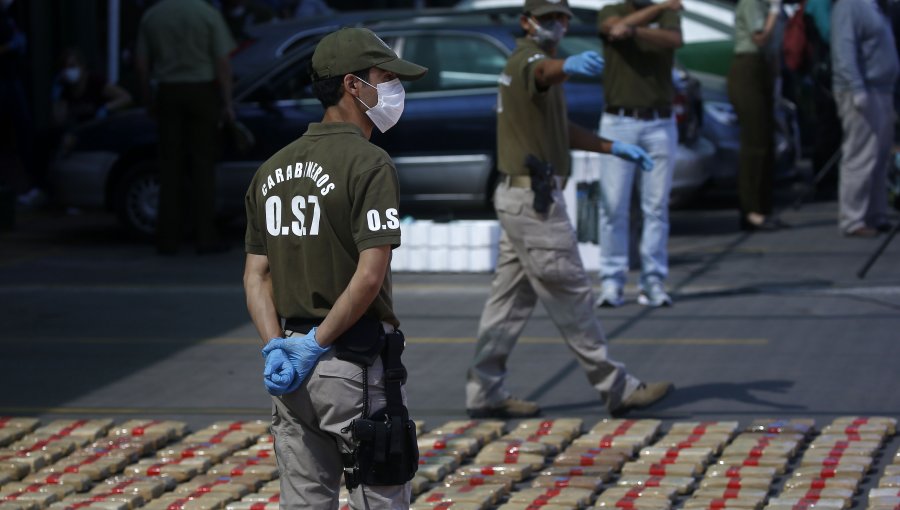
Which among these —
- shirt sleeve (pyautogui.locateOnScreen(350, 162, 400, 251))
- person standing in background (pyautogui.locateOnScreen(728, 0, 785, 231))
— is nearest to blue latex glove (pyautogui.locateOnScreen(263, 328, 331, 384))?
shirt sleeve (pyautogui.locateOnScreen(350, 162, 400, 251))

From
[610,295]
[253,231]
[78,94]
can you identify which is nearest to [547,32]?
[610,295]

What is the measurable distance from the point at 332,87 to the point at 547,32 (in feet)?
10.8

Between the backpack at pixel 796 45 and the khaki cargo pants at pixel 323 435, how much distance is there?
1083 centimetres

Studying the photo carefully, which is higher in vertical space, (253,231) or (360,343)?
(253,231)

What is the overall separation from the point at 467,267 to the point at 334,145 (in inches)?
296

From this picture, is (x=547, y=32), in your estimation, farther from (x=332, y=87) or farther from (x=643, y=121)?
(x=332, y=87)

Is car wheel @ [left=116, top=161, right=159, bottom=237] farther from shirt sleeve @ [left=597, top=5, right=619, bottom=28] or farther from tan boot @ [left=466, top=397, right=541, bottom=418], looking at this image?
tan boot @ [left=466, top=397, right=541, bottom=418]

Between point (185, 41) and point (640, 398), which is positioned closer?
point (640, 398)

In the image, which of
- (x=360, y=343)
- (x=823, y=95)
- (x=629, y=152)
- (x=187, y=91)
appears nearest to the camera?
(x=360, y=343)

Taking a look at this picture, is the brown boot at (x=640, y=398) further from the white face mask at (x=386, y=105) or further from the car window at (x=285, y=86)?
the car window at (x=285, y=86)

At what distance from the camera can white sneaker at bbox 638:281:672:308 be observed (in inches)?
397

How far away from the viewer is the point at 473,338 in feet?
30.8

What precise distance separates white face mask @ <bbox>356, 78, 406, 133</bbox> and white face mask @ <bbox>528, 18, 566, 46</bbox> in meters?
3.13

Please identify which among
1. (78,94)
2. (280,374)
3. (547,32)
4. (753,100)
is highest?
(547,32)
